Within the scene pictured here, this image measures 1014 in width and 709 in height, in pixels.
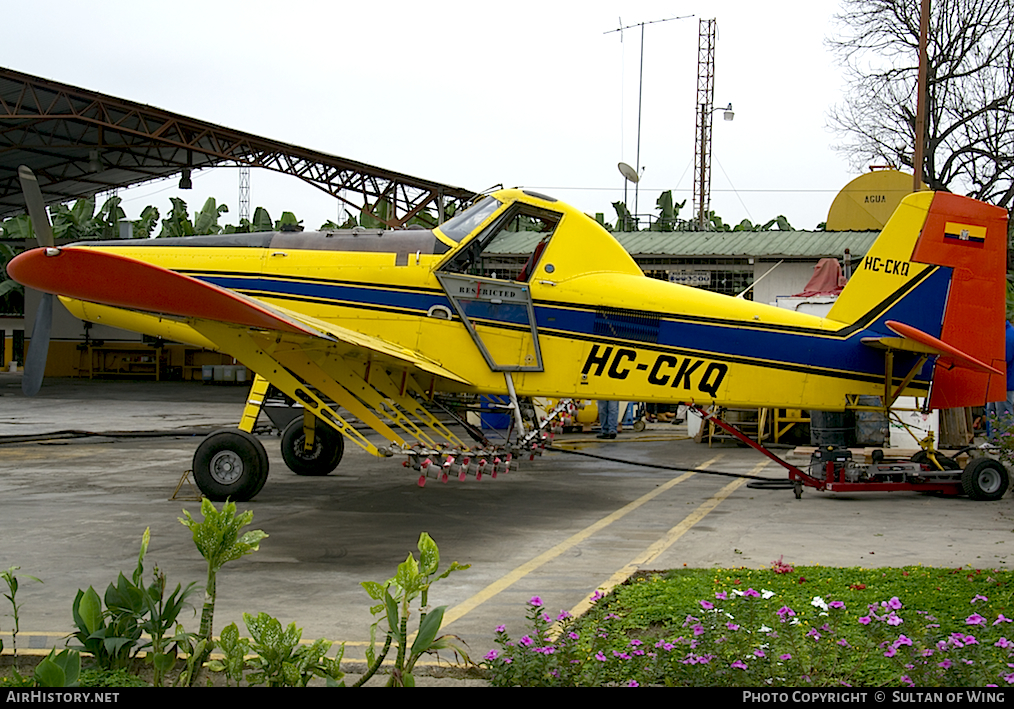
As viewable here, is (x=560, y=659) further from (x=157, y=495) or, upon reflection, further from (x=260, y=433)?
(x=260, y=433)

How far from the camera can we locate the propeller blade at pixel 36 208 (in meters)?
9.41

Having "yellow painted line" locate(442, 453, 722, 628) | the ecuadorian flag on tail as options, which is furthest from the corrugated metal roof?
"yellow painted line" locate(442, 453, 722, 628)

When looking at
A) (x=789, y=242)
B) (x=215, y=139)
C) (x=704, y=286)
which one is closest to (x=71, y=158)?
(x=215, y=139)

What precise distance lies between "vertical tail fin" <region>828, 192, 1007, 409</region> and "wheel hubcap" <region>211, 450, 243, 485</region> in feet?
23.0

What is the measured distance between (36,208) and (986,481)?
1123 cm

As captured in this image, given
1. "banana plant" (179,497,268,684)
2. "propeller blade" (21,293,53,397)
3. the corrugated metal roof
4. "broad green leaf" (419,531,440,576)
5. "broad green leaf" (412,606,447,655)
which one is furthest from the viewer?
the corrugated metal roof

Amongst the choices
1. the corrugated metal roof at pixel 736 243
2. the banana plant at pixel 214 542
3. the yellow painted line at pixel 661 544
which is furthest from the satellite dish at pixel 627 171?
the banana plant at pixel 214 542

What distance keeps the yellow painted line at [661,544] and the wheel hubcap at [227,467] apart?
437 centimetres

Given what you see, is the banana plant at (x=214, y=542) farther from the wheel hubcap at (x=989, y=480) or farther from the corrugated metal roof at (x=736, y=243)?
the corrugated metal roof at (x=736, y=243)

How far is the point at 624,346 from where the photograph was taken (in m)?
9.91

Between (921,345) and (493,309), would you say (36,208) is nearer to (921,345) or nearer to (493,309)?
(493,309)

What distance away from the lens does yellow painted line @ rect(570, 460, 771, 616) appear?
5.87 m

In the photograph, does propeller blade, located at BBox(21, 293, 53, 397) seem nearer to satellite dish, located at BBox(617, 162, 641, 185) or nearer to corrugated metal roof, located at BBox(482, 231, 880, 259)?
corrugated metal roof, located at BBox(482, 231, 880, 259)
